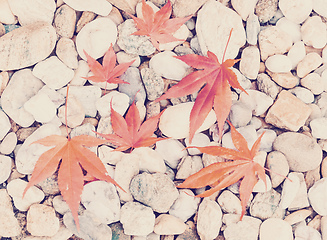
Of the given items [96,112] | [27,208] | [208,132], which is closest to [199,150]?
[208,132]

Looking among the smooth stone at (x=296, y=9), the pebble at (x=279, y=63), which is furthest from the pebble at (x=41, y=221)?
the smooth stone at (x=296, y=9)

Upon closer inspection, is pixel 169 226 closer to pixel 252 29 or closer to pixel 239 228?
pixel 239 228

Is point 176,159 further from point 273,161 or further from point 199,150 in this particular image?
point 273,161

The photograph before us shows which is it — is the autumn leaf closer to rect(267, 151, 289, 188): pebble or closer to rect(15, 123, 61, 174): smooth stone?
rect(15, 123, 61, 174): smooth stone

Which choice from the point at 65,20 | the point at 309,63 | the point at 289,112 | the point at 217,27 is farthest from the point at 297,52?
the point at 65,20

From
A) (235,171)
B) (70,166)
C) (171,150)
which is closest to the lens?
(70,166)

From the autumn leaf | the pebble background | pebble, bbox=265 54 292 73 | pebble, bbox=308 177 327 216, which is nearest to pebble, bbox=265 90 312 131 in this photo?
the pebble background
